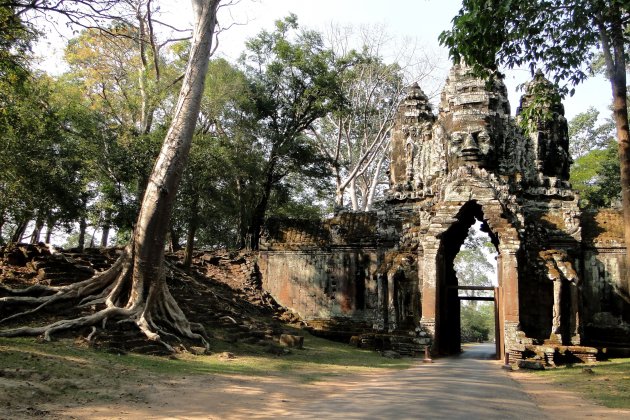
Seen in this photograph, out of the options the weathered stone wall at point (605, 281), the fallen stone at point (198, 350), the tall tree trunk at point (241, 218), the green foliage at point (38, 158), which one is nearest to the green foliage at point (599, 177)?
the weathered stone wall at point (605, 281)

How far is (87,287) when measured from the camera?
1163 centimetres

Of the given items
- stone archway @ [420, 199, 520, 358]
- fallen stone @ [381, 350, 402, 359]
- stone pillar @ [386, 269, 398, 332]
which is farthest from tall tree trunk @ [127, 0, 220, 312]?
stone archway @ [420, 199, 520, 358]

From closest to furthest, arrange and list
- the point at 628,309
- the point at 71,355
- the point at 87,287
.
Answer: the point at 71,355 → the point at 87,287 → the point at 628,309

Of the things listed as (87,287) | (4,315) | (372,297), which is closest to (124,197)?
(87,287)

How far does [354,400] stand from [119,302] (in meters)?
6.56

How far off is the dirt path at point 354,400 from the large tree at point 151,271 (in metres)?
3.22

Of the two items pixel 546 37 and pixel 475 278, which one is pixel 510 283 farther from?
pixel 475 278

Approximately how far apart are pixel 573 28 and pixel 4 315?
12.3 m

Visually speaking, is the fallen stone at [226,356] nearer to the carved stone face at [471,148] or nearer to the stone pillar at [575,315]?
the stone pillar at [575,315]

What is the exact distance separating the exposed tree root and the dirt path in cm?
298

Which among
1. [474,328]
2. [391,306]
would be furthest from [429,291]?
[474,328]

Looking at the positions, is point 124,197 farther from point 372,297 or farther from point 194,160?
point 372,297

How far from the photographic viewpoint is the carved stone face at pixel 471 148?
57.1 feet

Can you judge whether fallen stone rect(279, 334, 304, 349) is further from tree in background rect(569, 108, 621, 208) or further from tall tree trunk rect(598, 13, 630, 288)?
tree in background rect(569, 108, 621, 208)
